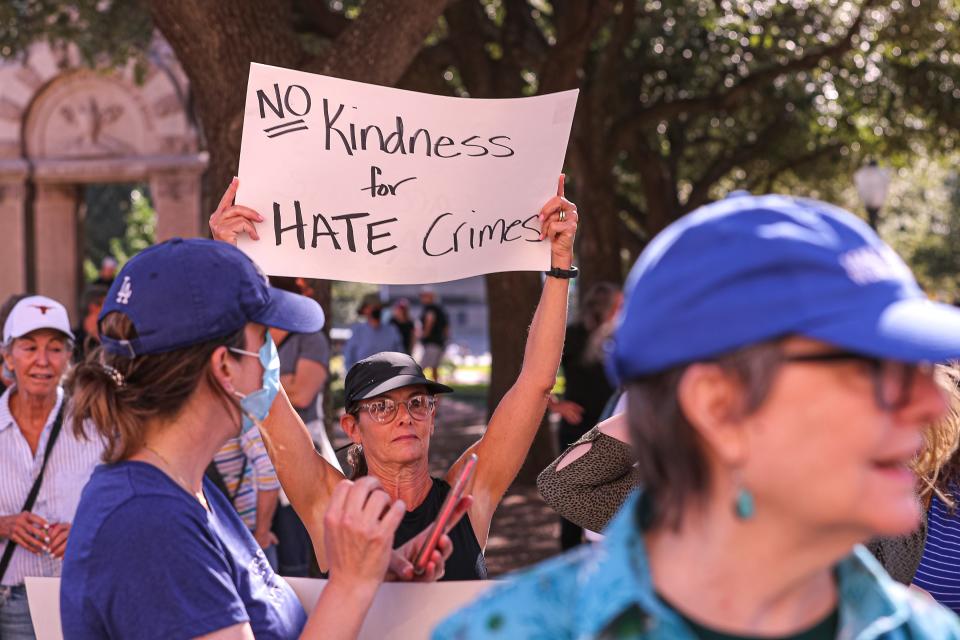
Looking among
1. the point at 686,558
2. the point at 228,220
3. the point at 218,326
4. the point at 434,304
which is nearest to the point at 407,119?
the point at 228,220

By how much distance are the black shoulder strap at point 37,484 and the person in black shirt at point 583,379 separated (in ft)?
14.0

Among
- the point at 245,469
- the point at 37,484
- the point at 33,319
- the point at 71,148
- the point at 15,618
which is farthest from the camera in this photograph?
the point at 71,148

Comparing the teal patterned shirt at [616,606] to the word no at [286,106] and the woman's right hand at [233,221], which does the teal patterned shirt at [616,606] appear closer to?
the woman's right hand at [233,221]

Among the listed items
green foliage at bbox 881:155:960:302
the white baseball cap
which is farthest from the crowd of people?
green foliage at bbox 881:155:960:302

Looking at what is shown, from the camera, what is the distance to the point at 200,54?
6523mm

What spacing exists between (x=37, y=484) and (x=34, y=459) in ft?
0.47

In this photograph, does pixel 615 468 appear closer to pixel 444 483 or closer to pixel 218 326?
pixel 444 483

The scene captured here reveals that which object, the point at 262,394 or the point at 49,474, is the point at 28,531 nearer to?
the point at 49,474

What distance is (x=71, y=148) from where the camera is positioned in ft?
57.6

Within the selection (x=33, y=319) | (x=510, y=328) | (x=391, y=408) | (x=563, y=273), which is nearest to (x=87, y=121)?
(x=510, y=328)

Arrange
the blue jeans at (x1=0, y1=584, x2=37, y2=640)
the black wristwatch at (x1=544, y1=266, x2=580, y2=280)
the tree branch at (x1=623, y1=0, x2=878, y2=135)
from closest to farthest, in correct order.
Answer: the black wristwatch at (x1=544, y1=266, x2=580, y2=280), the blue jeans at (x1=0, y1=584, x2=37, y2=640), the tree branch at (x1=623, y1=0, x2=878, y2=135)

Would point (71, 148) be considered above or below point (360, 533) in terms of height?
above

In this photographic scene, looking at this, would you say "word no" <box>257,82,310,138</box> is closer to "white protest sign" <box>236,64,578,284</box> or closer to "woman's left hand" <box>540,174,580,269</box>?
"white protest sign" <box>236,64,578,284</box>

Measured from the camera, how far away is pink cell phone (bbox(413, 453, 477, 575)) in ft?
7.07
